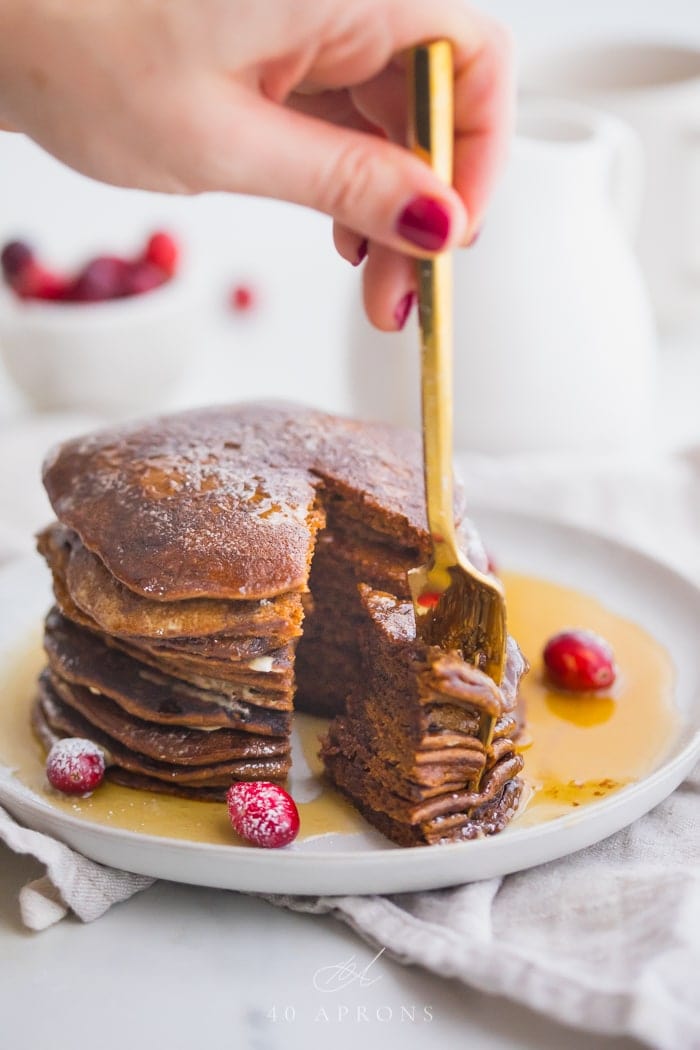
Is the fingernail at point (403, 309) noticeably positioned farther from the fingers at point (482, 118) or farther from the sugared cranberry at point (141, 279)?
the sugared cranberry at point (141, 279)

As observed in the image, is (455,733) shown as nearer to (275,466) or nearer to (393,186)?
(275,466)

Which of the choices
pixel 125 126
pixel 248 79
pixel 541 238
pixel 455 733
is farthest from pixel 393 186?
pixel 541 238

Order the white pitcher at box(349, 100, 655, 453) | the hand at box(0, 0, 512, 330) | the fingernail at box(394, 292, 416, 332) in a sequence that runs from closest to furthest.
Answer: the hand at box(0, 0, 512, 330) < the fingernail at box(394, 292, 416, 332) < the white pitcher at box(349, 100, 655, 453)

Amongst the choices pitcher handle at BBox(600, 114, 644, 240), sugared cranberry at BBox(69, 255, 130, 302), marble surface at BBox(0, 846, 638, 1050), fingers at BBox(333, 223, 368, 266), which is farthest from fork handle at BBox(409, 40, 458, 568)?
sugared cranberry at BBox(69, 255, 130, 302)

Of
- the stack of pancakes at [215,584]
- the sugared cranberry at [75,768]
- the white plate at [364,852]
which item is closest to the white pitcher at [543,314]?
the stack of pancakes at [215,584]

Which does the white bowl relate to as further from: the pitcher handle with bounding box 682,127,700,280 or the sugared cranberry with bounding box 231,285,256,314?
the pitcher handle with bounding box 682,127,700,280

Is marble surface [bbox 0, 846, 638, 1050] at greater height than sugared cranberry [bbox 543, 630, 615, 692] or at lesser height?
greater

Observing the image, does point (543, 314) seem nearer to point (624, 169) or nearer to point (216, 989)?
point (624, 169)
